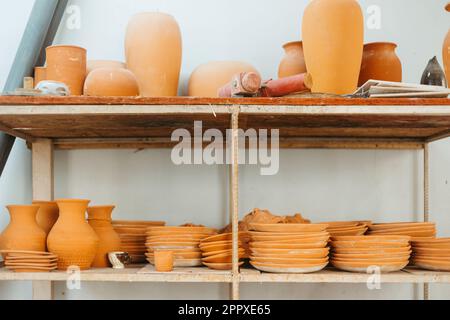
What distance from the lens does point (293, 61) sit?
2104 mm

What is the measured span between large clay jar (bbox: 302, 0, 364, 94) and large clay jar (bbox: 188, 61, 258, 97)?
305 mm

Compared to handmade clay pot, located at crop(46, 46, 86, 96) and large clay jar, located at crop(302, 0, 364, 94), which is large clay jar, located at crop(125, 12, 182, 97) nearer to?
handmade clay pot, located at crop(46, 46, 86, 96)

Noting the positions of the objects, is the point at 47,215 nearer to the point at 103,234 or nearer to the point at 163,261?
the point at 103,234

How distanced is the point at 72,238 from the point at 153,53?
2.66 feet

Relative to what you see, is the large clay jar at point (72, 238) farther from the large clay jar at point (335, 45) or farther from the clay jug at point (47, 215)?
the large clay jar at point (335, 45)

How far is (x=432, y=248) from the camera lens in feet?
6.05

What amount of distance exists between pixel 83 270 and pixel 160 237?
301 millimetres

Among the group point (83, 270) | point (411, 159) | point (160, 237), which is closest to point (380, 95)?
point (411, 159)

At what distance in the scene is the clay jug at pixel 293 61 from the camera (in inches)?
82.5

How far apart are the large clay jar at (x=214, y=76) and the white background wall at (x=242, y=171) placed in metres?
0.27

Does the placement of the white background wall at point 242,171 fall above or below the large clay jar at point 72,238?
above

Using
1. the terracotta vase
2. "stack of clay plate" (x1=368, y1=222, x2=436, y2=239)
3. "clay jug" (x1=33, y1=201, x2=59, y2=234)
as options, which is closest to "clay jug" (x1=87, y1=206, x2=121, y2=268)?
"clay jug" (x1=33, y1=201, x2=59, y2=234)

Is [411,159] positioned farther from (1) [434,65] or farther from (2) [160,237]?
(2) [160,237]

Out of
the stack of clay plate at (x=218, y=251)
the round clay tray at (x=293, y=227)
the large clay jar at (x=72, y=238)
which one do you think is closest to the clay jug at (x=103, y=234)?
the large clay jar at (x=72, y=238)
